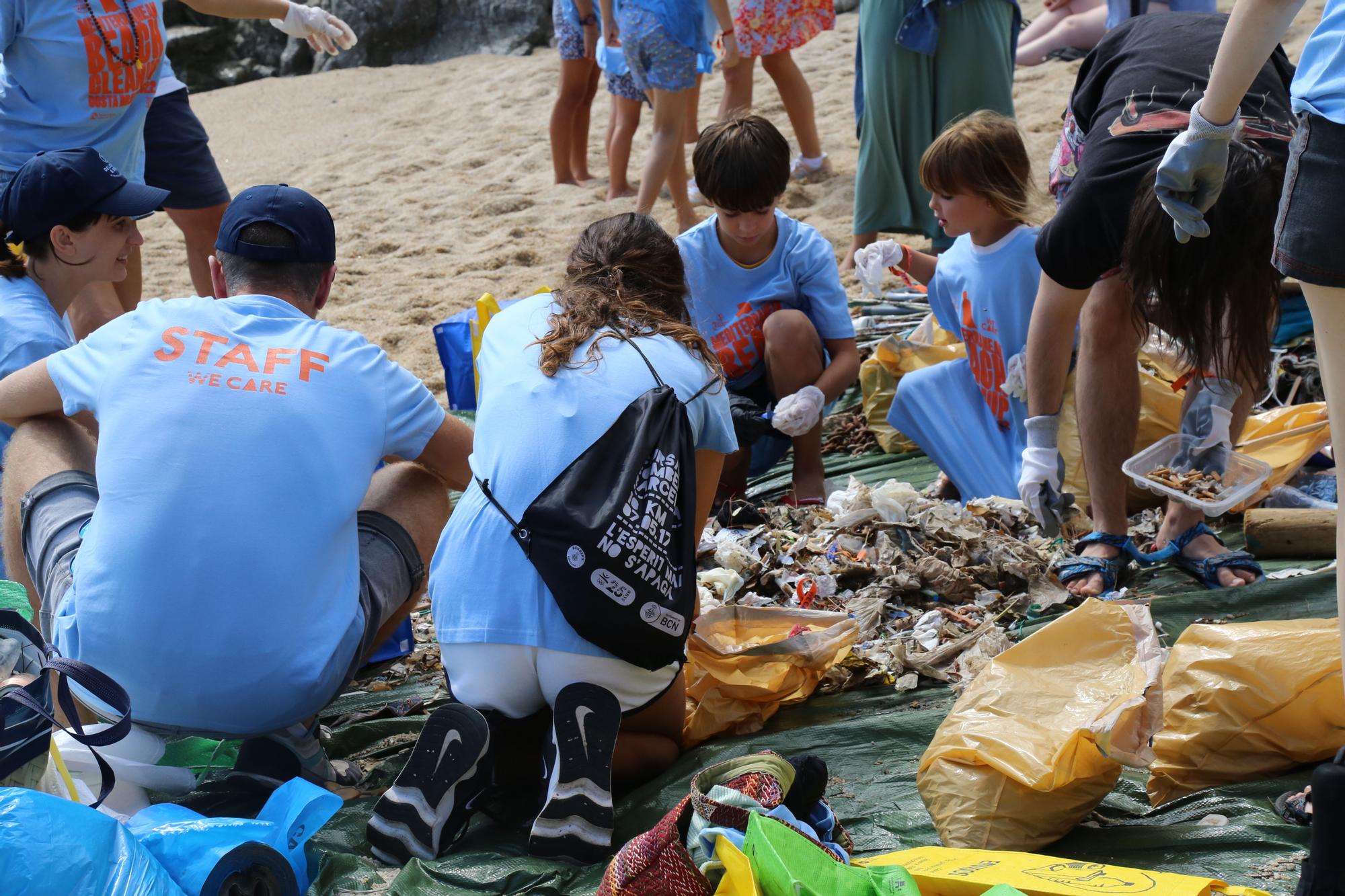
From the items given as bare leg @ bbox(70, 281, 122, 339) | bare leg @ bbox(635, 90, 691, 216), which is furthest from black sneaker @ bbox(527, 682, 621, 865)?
bare leg @ bbox(635, 90, 691, 216)

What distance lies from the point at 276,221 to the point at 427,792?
1.02 meters

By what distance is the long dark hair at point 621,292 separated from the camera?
2115 millimetres

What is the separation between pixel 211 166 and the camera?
4.12 m

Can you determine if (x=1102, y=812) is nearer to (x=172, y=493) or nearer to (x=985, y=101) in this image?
(x=172, y=493)

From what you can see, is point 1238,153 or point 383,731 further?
point 383,731

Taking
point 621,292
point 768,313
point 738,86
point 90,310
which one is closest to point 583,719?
point 621,292

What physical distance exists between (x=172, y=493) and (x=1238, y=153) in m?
1.83

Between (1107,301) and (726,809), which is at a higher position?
(1107,301)

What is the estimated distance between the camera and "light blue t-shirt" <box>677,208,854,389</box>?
3.38 m

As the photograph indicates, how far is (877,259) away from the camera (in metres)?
3.54

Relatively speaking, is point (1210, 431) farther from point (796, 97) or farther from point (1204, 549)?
point (796, 97)

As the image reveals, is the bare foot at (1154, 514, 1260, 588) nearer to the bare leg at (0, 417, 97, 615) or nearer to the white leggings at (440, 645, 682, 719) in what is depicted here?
the white leggings at (440, 645, 682, 719)

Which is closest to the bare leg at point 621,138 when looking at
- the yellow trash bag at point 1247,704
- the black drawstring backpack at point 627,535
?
the black drawstring backpack at point 627,535

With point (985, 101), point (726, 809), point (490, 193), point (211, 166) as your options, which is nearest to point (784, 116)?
point (490, 193)
